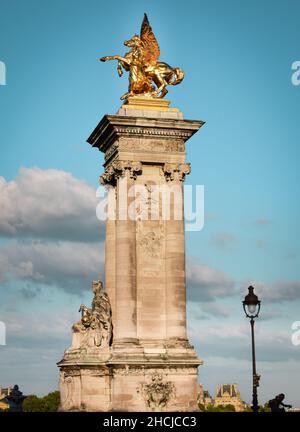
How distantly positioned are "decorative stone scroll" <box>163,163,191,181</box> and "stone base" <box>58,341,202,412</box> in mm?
7164

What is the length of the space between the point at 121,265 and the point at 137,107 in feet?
23.9

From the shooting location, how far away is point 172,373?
135 feet

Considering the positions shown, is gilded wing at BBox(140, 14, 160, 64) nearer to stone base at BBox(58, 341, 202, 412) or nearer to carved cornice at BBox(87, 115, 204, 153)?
carved cornice at BBox(87, 115, 204, 153)

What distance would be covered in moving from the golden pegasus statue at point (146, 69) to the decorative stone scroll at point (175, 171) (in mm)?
3785

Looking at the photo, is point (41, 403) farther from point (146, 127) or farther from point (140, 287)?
point (146, 127)

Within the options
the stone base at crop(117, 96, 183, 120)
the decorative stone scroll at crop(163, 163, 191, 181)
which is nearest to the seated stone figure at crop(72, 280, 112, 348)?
the decorative stone scroll at crop(163, 163, 191, 181)

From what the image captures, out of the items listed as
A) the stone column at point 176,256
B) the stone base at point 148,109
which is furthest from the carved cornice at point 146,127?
the stone column at point 176,256

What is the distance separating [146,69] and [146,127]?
11.5 ft

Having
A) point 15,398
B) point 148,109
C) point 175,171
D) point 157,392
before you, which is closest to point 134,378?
point 157,392

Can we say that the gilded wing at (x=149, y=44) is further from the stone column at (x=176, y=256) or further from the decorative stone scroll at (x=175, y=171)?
the stone column at (x=176, y=256)

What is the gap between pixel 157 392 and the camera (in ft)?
133

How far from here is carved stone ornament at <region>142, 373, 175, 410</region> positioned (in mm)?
40531

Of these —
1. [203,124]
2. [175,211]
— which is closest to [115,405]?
[175,211]
